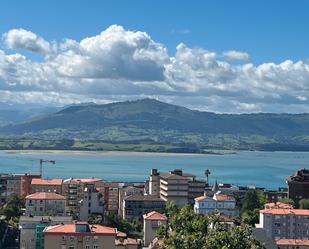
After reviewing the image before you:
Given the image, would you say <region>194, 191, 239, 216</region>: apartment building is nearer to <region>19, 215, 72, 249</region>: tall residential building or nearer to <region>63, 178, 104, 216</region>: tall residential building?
<region>63, 178, 104, 216</region>: tall residential building

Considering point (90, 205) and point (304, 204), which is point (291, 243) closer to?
point (90, 205)

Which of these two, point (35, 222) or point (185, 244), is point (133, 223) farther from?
point (185, 244)

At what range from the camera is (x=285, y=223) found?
48.3 m

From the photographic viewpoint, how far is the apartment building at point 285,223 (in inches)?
1876

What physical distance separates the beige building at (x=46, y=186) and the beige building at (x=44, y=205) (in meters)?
7.95

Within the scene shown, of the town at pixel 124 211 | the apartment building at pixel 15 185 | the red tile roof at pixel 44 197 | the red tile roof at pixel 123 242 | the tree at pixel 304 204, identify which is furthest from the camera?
the apartment building at pixel 15 185

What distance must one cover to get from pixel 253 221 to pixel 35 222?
15427 mm

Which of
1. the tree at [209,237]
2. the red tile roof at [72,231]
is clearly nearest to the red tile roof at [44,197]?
the red tile roof at [72,231]

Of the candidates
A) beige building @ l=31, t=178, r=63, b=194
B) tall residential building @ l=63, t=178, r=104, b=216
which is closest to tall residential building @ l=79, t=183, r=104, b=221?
tall residential building @ l=63, t=178, r=104, b=216

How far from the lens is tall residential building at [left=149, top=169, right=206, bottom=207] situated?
6112 cm

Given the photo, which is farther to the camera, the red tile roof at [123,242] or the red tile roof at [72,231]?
the red tile roof at [123,242]

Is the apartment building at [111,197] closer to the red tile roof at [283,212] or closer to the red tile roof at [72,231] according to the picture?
the red tile roof at [283,212]

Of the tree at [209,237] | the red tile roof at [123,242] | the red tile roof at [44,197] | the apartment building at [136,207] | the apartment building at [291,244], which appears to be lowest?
the apartment building at [291,244]

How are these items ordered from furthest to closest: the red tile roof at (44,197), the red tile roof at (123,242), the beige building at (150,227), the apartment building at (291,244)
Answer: the red tile roof at (44,197), the beige building at (150,227), the apartment building at (291,244), the red tile roof at (123,242)
